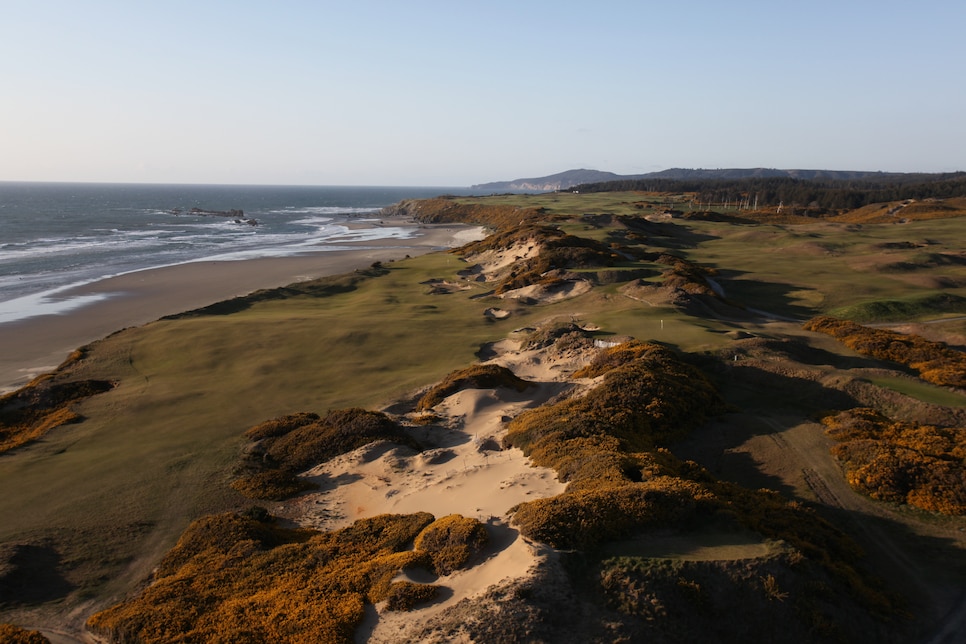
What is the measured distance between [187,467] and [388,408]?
23.7 feet

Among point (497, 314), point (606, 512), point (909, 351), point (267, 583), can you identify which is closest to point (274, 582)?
point (267, 583)

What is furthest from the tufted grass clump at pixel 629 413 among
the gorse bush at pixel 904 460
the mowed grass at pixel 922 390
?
the mowed grass at pixel 922 390

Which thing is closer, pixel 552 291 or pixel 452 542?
pixel 452 542

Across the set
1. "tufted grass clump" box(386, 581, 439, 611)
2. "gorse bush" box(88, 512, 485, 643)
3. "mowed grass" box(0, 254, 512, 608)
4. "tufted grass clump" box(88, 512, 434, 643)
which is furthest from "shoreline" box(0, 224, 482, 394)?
"tufted grass clump" box(386, 581, 439, 611)

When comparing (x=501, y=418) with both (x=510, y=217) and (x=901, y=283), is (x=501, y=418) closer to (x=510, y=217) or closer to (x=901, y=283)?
(x=901, y=283)

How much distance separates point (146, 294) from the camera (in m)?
52.7

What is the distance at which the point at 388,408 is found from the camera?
76.7ft

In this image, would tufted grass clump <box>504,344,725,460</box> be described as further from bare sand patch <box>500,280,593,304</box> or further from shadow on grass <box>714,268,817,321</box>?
shadow on grass <box>714,268,817,321</box>

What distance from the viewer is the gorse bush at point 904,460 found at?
15.1 metres

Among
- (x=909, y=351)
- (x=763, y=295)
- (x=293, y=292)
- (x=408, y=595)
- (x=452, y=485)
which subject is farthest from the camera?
(x=293, y=292)

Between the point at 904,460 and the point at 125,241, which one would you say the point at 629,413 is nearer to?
the point at 904,460

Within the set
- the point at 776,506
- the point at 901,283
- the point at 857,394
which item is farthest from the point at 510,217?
the point at 776,506

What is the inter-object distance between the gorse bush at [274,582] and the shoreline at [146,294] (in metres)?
22.1

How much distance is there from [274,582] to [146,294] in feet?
158
